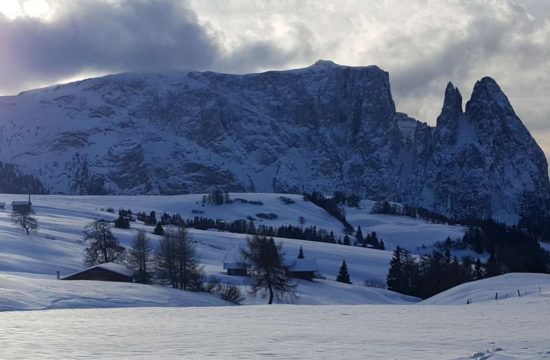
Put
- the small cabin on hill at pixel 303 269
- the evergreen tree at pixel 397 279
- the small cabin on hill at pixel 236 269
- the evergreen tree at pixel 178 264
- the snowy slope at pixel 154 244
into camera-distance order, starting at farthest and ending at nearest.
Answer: the evergreen tree at pixel 397 279 < the small cabin on hill at pixel 303 269 < the small cabin on hill at pixel 236 269 < the evergreen tree at pixel 178 264 < the snowy slope at pixel 154 244

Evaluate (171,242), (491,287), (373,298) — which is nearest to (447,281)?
(373,298)

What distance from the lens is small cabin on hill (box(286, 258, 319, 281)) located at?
9344 cm

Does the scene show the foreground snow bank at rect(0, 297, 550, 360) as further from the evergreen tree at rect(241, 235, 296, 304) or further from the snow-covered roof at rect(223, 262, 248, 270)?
the snow-covered roof at rect(223, 262, 248, 270)

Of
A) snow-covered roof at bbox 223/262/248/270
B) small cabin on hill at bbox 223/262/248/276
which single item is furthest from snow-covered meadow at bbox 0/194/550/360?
snow-covered roof at bbox 223/262/248/270

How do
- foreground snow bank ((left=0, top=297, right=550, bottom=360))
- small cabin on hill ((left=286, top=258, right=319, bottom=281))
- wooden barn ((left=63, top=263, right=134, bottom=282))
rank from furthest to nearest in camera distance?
small cabin on hill ((left=286, top=258, right=319, bottom=281)) → wooden barn ((left=63, top=263, right=134, bottom=282)) → foreground snow bank ((left=0, top=297, right=550, bottom=360))

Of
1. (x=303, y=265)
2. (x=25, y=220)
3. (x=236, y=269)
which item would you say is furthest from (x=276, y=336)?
(x=25, y=220)

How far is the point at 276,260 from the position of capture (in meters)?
66.5

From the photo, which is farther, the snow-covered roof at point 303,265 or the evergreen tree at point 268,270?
the snow-covered roof at point 303,265

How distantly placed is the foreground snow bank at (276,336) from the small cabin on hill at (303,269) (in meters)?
60.4

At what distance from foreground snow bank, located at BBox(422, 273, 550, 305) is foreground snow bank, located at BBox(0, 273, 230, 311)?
17.2m

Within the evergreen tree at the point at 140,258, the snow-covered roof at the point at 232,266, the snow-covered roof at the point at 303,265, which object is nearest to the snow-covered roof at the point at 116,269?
the evergreen tree at the point at 140,258

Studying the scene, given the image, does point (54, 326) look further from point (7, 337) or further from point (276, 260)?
point (276, 260)

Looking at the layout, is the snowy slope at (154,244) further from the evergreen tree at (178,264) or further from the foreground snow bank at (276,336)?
the foreground snow bank at (276,336)

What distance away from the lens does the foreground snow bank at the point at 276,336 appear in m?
18.2
